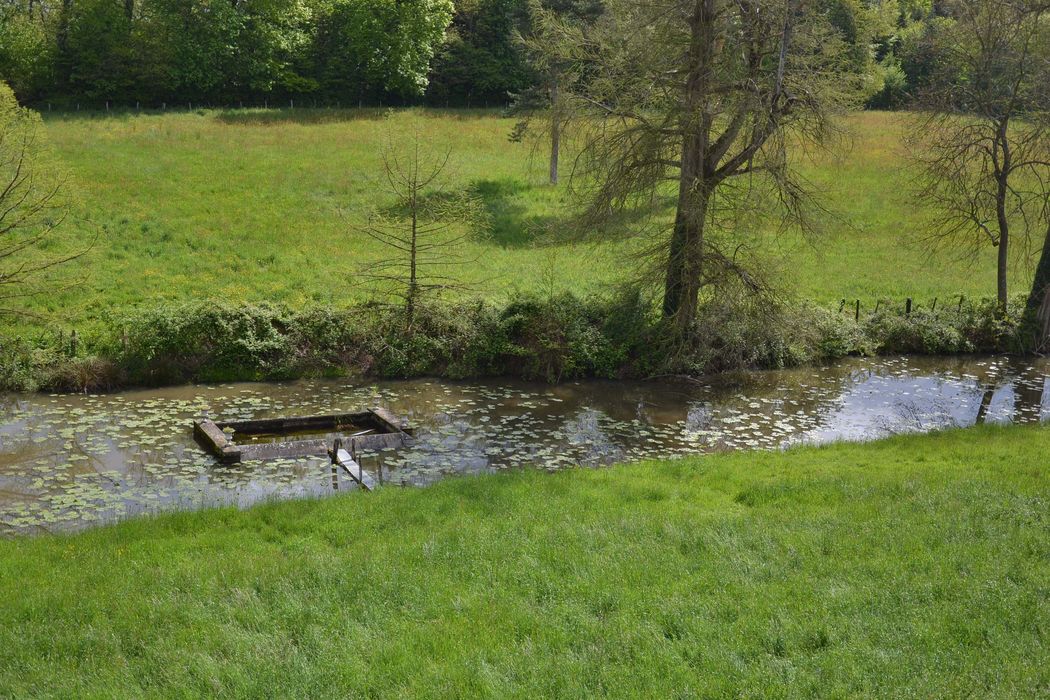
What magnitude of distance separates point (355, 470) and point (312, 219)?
17.8 metres

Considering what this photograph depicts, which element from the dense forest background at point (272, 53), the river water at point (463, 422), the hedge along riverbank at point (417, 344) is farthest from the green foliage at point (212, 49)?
the river water at point (463, 422)

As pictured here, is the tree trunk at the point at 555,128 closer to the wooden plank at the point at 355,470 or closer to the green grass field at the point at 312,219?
the green grass field at the point at 312,219

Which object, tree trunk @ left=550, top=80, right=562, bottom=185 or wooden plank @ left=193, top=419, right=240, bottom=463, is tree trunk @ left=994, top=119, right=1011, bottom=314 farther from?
wooden plank @ left=193, top=419, right=240, bottom=463

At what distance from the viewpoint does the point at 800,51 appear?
763 inches

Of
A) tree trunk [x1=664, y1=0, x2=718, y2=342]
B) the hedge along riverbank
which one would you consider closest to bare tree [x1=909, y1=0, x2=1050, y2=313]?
the hedge along riverbank

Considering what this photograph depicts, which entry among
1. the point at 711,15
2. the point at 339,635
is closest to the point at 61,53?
the point at 711,15

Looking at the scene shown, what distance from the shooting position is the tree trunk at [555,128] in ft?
68.5

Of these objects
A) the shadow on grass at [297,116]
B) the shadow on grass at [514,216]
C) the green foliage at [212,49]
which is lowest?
the shadow on grass at [514,216]

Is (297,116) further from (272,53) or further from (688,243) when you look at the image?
(688,243)

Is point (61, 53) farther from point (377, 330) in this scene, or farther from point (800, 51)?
point (800, 51)

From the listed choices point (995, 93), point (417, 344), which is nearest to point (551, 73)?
point (995, 93)

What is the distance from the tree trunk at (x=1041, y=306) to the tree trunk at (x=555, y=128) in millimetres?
13869

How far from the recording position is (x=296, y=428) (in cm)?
1697

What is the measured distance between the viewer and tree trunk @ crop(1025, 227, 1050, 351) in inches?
967
